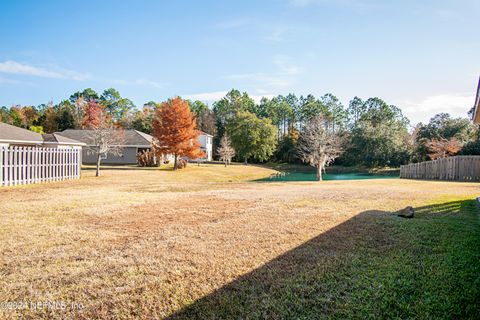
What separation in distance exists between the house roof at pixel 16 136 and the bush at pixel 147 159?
12.0m

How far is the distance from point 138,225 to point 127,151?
100 ft

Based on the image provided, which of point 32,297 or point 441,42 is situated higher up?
point 441,42

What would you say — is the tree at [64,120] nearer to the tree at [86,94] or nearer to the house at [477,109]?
the tree at [86,94]

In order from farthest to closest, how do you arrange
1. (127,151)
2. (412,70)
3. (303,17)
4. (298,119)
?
(298,119) → (127,151) → (412,70) → (303,17)

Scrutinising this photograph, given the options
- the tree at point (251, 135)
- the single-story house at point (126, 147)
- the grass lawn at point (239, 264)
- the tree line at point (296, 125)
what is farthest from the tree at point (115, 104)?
the grass lawn at point (239, 264)

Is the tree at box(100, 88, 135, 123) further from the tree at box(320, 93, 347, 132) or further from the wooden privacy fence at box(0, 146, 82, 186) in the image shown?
the wooden privacy fence at box(0, 146, 82, 186)

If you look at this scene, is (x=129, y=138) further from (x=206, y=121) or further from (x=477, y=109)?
(x=477, y=109)

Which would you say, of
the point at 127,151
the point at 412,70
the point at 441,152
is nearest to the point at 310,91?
the point at 441,152

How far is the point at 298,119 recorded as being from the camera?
60.8 metres

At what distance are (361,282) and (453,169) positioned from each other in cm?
1935

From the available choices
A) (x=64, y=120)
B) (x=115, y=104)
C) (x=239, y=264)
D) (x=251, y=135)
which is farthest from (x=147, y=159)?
(x=115, y=104)

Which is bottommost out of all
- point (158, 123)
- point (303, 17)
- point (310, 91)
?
point (158, 123)

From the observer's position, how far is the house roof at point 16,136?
16.3 metres

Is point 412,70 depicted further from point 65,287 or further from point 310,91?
point 310,91
